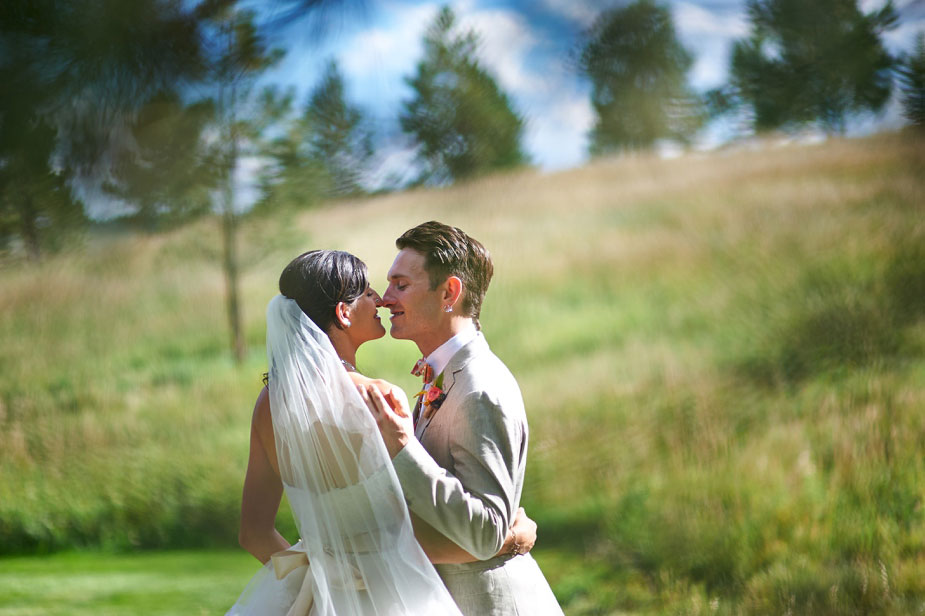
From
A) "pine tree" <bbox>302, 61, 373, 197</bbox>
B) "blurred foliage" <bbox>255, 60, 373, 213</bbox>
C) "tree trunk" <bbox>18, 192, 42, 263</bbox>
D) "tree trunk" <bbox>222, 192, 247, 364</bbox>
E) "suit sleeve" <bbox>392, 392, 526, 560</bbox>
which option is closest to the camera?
"suit sleeve" <bbox>392, 392, 526, 560</bbox>

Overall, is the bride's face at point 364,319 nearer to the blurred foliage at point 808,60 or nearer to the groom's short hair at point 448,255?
the groom's short hair at point 448,255

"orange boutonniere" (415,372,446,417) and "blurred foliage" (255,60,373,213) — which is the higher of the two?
"blurred foliage" (255,60,373,213)

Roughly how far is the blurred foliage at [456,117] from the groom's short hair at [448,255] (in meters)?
1.12

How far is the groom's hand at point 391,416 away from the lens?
5.98 feet

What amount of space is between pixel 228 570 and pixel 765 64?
4411mm

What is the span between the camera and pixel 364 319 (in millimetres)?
2047

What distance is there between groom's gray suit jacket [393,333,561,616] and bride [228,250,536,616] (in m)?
0.07

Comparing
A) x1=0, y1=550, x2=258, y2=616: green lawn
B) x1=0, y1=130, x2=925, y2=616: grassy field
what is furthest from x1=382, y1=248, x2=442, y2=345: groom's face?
x1=0, y1=550, x2=258, y2=616: green lawn

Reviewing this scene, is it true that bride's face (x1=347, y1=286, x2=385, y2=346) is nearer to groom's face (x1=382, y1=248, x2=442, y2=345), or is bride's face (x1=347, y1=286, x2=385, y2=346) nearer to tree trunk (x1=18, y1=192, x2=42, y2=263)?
groom's face (x1=382, y1=248, x2=442, y2=345)

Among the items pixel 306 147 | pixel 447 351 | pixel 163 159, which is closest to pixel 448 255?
pixel 447 351

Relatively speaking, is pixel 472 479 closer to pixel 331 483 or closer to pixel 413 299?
pixel 331 483

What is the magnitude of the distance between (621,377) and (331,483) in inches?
169

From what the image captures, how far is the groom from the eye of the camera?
1806mm

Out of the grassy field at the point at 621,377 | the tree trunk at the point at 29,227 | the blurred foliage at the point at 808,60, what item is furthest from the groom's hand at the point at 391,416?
the grassy field at the point at 621,377
